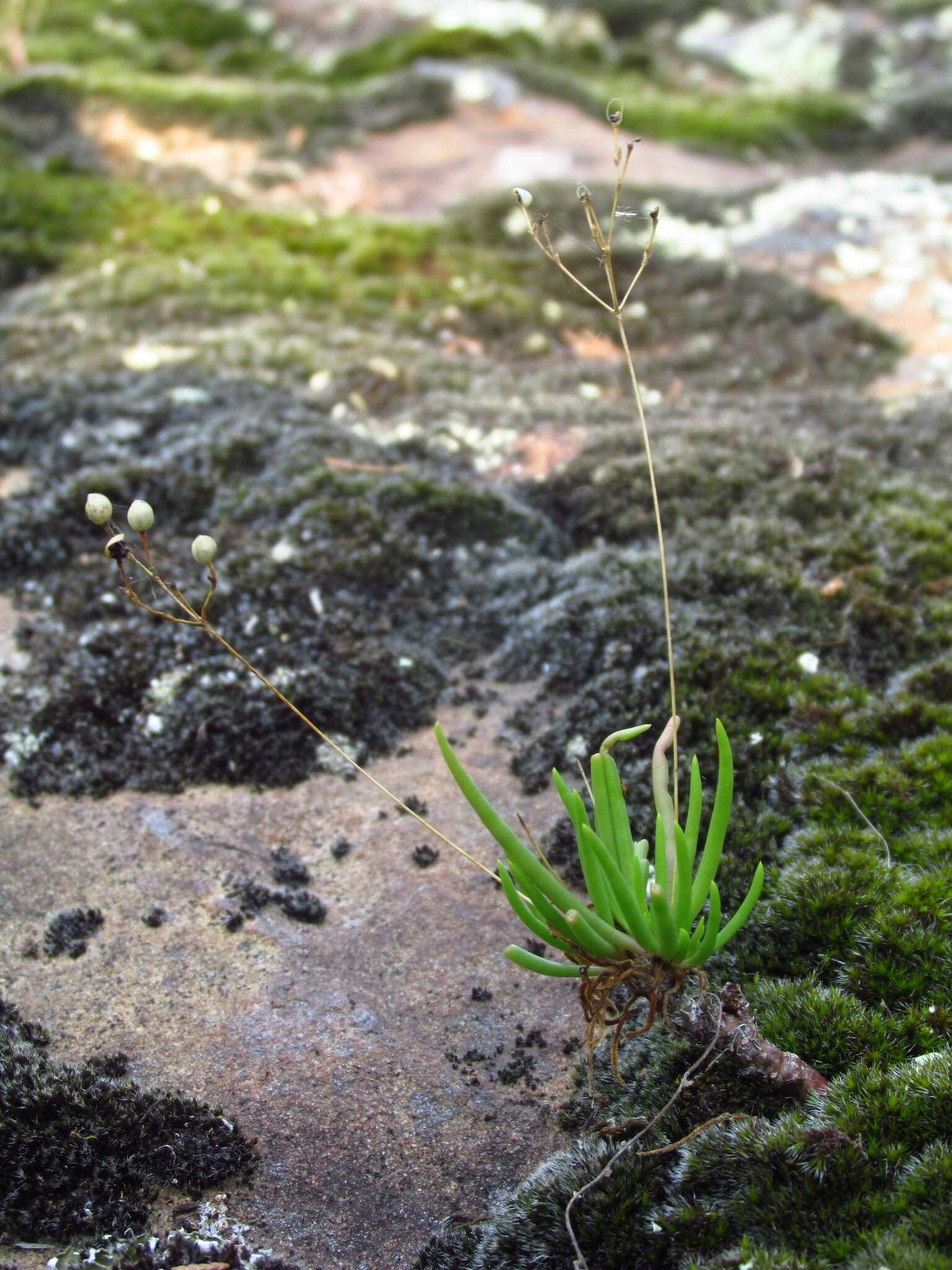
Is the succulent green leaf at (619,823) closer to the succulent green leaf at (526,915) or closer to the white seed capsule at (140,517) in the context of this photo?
the succulent green leaf at (526,915)

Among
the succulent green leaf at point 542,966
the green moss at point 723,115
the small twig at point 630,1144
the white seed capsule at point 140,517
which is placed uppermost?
the green moss at point 723,115

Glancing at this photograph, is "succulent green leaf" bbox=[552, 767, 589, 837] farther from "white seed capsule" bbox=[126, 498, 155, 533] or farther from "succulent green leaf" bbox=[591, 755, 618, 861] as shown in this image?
"white seed capsule" bbox=[126, 498, 155, 533]

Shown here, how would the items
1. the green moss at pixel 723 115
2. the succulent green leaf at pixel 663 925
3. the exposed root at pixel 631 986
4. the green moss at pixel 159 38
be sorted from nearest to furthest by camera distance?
the succulent green leaf at pixel 663 925, the exposed root at pixel 631 986, the green moss at pixel 723 115, the green moss at pixel 159 38

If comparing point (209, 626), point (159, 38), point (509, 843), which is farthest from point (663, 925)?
point (159, 38)

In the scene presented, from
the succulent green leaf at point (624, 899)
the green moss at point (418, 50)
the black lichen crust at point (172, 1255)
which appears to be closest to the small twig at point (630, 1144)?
the succulent green leaf at point (624, 899)

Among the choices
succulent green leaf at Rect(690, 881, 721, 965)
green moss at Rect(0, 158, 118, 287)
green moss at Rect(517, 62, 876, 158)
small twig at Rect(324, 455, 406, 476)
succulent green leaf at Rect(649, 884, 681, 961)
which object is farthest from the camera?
green moss at Rect(517, 62, 876, 158)

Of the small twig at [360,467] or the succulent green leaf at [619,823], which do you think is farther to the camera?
the small twig at [360,467]

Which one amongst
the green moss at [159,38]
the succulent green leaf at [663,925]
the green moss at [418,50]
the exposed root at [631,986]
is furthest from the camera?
the green moss at [159,38]

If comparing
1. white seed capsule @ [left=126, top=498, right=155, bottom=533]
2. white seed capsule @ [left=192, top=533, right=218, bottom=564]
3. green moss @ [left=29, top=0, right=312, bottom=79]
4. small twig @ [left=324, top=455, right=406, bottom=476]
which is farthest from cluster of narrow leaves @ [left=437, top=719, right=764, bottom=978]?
green moss @ [left=29, top=0, right=312, bottom=79]
